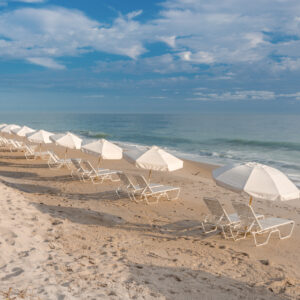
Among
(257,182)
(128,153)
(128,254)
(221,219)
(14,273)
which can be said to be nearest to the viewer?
(14,273)

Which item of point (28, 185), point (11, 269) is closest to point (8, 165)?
point (28, 185)

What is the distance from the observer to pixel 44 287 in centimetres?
334

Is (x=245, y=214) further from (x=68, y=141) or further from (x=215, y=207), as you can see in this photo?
(x=68, y=141)

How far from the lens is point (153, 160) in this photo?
798 cm

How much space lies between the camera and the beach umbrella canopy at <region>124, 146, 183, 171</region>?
789 cm

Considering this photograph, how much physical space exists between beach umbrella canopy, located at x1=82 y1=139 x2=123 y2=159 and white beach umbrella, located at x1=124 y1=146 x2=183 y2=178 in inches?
69.5

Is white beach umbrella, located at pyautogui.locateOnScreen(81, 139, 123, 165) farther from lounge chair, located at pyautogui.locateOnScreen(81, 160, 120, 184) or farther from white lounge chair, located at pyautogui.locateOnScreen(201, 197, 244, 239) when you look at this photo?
white lounge chair, located at pyautogui.locateOnScreen(201, 197, 244, 239)

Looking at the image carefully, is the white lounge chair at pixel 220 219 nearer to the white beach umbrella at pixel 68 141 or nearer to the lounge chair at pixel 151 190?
the lounge chair at pixel 151 190

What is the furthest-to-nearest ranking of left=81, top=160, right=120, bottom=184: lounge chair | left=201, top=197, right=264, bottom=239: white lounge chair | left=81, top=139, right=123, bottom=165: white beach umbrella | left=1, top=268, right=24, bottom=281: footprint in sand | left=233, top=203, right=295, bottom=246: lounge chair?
left=81, top=160, right=120, bottom=184: lounge chair < left=81, top=139, right=123, bottom=165: white beach umbrella < left=201, top=197, right=264, bottom=239: white lounge chair < left=233, top=203, right=295, bottom=246: lounge chair < left=1, top=268, right=24, bottom=281: footprint in sand

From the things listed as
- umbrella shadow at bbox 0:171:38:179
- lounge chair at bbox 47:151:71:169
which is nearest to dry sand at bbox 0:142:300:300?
umbrella shadow at bbox 0:171:38:179

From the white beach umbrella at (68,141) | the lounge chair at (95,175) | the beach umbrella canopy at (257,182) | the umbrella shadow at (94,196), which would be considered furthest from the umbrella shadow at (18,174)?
the beach umbrella canopy at (257,182)

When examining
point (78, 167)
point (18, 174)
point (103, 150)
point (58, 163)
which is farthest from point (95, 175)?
point (18, 174)

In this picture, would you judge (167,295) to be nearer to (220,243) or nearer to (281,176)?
(220,243)

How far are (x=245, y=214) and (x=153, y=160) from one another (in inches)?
116
